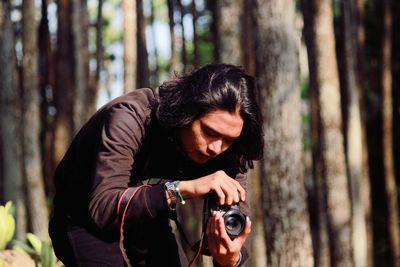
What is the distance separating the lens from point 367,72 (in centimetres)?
1977

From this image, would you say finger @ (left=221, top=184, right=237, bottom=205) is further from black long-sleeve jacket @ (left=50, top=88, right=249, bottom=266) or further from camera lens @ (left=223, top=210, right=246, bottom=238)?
black long-sleeve jacket @ (left=50, top=88, right=249, bottom=266)

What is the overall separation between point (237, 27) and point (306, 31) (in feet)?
6.93

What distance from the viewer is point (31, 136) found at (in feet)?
38.7

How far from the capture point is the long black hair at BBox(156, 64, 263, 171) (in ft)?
11.8

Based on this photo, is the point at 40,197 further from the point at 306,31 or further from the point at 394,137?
the point at 394,137

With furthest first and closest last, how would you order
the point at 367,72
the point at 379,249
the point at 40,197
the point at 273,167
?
the point at 367,72 < the point at 379,249 < the point at 40,197 < the point at 273,167

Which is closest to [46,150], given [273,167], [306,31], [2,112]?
[2,112]

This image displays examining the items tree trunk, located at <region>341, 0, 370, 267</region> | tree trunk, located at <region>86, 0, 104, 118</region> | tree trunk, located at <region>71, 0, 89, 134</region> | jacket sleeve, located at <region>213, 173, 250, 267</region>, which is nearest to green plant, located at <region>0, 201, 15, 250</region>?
jacket sleeve, located at <region>213, 173, 250, 267</region>

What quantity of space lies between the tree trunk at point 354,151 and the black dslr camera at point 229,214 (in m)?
9.62

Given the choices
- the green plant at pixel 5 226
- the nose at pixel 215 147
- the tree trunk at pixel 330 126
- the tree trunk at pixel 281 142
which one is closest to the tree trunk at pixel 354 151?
the tree trunk at pixel 330 126

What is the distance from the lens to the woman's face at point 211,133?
361cm

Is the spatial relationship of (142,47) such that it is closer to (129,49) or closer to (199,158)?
(129,49)

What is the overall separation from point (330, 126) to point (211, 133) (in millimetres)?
7869

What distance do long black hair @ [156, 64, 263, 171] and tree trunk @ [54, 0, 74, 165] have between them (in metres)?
9.51
